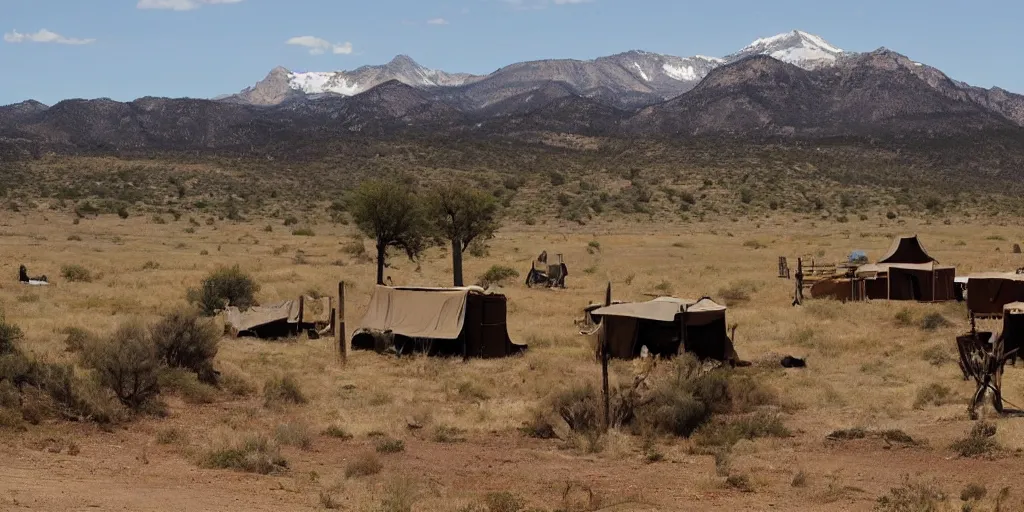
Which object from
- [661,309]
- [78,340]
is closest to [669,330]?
[661,309]

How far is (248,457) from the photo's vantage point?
40.9 feet

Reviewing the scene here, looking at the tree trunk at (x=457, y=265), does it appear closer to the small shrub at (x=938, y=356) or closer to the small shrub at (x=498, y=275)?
the small shrub at (x=498, y=275)

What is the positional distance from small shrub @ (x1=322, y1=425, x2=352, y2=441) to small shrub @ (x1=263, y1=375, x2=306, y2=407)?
6.72 ft

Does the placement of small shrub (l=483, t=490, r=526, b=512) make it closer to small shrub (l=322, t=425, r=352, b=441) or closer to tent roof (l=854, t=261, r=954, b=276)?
small shrub (l=322, t=425, r=352, b=441)

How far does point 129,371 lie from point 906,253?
24560 mm

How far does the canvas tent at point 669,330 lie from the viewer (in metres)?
21.1

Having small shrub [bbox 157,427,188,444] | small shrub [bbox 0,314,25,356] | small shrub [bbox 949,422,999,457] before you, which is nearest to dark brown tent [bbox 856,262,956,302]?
small shrub [bbox 949,422,999,457]

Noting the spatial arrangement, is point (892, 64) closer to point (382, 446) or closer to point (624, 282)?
point (624, 282)

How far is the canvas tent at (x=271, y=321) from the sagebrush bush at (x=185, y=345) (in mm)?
5525

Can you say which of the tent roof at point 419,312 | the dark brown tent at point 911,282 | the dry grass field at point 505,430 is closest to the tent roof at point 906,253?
the dark brown tent at point 911,282

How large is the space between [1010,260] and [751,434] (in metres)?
28.8

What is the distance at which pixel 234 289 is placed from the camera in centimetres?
2791

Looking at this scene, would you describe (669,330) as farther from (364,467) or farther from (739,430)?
(364,467)

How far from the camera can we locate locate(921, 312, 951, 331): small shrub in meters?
24.7
